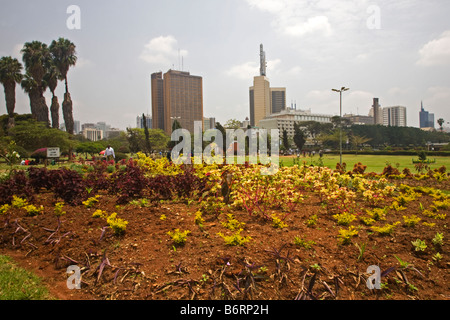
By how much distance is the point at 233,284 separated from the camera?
2.63 m

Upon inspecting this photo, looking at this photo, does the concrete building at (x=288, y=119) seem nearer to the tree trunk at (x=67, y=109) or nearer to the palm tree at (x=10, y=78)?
the tree trunk at (x=67, y=109)

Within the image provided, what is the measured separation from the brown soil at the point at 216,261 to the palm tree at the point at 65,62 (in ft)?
126

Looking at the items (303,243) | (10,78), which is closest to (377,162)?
(303,243)

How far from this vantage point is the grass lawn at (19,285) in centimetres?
254

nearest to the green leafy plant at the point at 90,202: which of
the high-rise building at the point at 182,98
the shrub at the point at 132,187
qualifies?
the shrub at the point at 132,187

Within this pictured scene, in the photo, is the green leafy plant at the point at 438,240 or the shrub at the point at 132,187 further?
the shrub at the point at 132,187

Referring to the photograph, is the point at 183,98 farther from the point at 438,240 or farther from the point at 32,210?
the point at 438,240

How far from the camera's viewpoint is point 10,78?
33250 millimetres

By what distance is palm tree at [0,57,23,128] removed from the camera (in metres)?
32.8

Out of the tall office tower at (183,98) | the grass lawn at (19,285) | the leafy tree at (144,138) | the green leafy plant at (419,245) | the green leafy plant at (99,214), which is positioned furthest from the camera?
the tall office tower at (183,98)

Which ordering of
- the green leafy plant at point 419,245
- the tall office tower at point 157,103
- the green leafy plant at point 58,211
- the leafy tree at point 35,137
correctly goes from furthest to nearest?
the tall office tower at point 157,103
the leafy tree at point 35,137
the green leafy plant at point 58,211
the green leafy plant at point 419,245

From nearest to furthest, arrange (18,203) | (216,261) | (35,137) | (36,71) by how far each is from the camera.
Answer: (216,261) → (18,203) → (35,137) → (36,71)

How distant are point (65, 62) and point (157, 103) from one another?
81756mm
